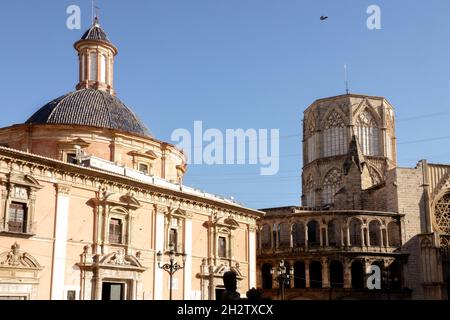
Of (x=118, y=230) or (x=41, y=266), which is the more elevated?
(x=118, y=230)

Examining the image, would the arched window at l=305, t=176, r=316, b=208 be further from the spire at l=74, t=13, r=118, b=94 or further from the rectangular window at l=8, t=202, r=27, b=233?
the rectangular window at l=8, t=202, r=27, b=233

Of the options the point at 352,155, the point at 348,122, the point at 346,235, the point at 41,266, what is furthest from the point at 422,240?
the point at 41,266

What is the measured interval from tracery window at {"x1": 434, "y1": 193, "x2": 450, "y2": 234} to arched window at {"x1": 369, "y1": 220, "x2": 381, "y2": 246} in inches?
196

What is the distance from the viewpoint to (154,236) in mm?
27078

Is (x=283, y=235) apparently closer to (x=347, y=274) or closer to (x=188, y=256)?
(x=347, y=274)

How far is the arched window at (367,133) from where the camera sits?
57.8m

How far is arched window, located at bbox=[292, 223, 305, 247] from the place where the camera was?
149 ft

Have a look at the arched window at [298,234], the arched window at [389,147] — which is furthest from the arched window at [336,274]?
the arched window at [389,147]

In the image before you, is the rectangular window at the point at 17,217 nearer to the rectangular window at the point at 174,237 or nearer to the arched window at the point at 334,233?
the rectangular window at the point at 174,237

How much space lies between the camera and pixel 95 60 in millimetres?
34500

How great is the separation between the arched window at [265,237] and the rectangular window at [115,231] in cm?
2020

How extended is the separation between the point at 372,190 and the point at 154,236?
1016 inches

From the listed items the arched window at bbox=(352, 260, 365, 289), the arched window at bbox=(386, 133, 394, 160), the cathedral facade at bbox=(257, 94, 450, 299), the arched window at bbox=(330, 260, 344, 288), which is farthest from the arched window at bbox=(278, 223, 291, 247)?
the arched window at bbox=(386, 133, 394, 160)
